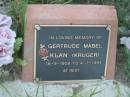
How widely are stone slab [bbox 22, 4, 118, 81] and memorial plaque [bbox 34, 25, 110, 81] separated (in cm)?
2

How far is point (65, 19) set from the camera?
2.03m

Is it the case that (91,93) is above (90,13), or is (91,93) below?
below

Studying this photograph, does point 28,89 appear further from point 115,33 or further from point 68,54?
point 115,33

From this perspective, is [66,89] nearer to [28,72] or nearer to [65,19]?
[28,72]

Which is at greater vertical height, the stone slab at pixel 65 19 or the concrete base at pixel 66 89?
the stone slab at pixel 65 19

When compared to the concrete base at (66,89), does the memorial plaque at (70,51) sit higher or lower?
higher

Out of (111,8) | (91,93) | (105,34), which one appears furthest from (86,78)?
(111,8)

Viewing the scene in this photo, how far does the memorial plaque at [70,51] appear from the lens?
6.66 feet

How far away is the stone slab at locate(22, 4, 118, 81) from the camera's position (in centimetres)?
202

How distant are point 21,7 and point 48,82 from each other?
41 centimetres

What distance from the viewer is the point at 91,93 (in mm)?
2051

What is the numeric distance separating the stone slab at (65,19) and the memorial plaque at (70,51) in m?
0.02

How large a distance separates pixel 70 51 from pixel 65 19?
0.16 metres

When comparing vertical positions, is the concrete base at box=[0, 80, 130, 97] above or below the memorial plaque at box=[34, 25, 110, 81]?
below
